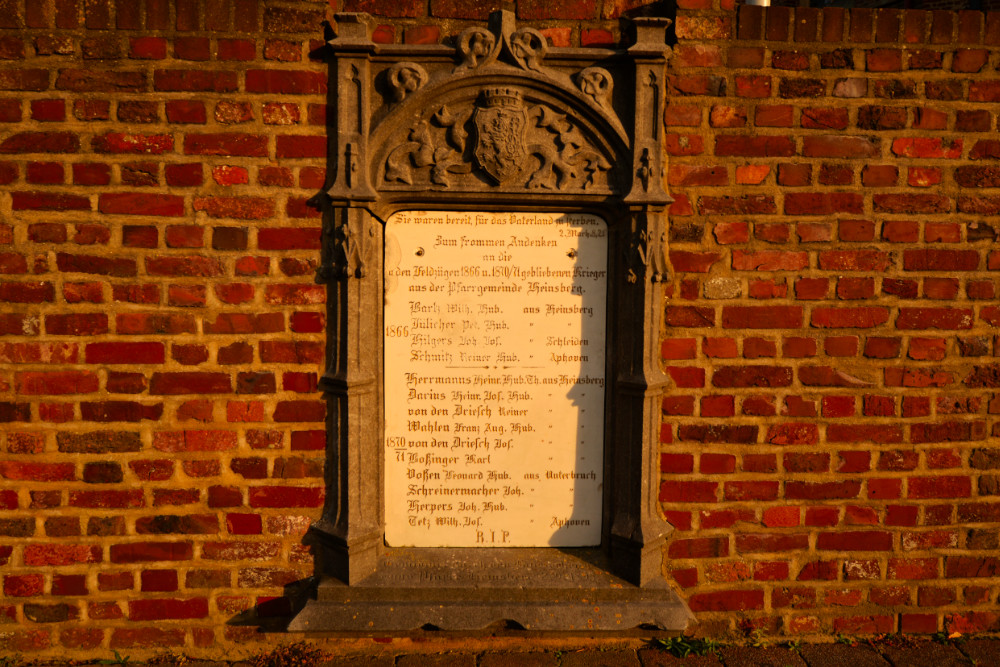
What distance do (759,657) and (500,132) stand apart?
7.98 feet

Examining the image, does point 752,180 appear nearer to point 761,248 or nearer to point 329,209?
point 761,248

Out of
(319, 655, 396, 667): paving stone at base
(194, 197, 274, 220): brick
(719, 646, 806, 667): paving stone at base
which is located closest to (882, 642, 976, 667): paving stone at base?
(719, 646, 806, 667): paving stone at base

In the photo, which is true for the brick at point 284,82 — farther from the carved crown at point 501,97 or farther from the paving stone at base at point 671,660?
the paving stone at base at point 671,660

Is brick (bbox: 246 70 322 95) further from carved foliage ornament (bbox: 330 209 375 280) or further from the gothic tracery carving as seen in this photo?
carved foliage ornament (bbox: 330 209 375 280)

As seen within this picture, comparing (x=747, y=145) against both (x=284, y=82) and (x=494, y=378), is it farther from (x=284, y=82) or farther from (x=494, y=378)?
(x=284, y=82)

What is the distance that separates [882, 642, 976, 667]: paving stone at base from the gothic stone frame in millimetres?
972

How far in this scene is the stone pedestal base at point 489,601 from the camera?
2389 millimetres

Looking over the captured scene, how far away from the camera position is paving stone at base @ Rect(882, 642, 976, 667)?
248 cm

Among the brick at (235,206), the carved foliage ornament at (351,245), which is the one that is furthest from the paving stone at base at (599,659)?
the brick at (235,206)

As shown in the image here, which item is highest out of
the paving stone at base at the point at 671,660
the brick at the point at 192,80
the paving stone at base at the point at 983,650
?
the brick at the point at 192,80

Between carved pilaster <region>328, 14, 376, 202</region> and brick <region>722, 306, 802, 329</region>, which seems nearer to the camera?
carved pilaster <region>328, 14, 376, 202</region>

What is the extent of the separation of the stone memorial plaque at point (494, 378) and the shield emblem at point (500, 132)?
221 mm

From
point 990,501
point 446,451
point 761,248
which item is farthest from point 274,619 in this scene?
point 990,501

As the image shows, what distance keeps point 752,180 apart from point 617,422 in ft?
3.83
